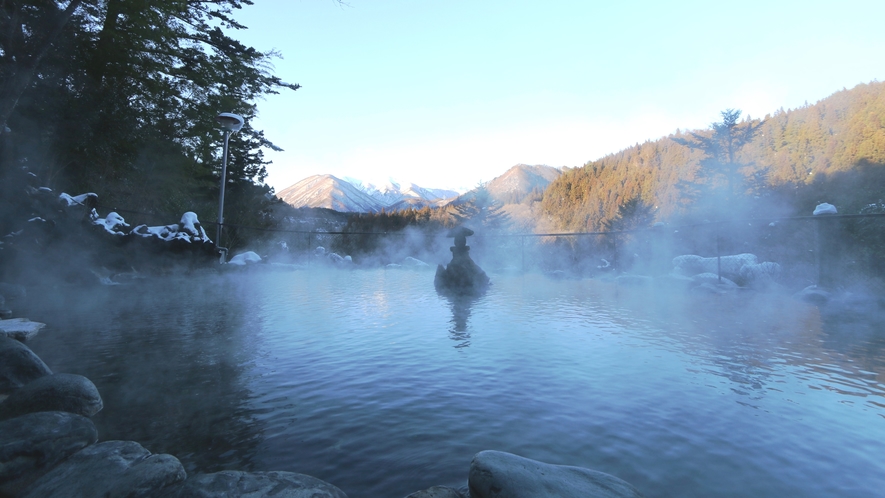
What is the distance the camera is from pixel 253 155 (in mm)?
24672

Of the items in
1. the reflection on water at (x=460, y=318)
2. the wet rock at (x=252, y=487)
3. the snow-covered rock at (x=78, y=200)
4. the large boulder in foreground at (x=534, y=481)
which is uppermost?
the snow-covered rock at (x=78, y=200)

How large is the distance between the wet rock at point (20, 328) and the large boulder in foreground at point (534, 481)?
542 centimetres

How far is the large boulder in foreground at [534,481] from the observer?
1.81 m

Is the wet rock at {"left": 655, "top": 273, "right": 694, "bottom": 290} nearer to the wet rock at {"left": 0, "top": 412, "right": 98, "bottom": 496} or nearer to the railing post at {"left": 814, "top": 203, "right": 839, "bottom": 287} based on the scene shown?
the railing post at {"left": 814, "top": 203, "right": 839, "bottom": 287}

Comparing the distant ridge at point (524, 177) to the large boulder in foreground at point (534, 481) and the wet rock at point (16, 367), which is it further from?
the large boulder in foreground at point (534, 481)

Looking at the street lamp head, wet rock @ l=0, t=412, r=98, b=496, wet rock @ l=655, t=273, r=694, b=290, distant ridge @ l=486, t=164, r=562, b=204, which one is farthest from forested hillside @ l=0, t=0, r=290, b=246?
distant ridge @ l=486, t=164, r=562, b=204

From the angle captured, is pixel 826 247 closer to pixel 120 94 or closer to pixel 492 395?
pixel 492 395

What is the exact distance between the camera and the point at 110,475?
6.43 ft

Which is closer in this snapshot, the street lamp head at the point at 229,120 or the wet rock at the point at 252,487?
the wet rock at the point at 252,487

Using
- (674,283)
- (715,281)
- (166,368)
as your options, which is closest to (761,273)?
(674,283)

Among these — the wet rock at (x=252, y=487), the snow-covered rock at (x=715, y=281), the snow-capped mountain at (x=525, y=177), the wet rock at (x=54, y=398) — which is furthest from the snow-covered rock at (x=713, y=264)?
the snow-capped mountain at (x=525, y=177)

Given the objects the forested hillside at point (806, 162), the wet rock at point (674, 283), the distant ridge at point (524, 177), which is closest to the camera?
the wet rock at point (674, 283)

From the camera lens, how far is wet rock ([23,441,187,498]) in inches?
73.5

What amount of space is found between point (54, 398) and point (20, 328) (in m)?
2.99
